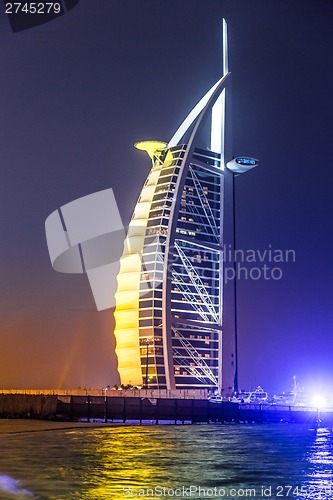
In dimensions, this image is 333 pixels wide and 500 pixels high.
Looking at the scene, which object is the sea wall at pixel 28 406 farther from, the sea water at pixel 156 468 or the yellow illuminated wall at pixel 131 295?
the yellow illuminated wall at pixel 131 295

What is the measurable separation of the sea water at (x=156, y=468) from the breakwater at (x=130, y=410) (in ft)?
59.4

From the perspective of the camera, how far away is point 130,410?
57969 mm

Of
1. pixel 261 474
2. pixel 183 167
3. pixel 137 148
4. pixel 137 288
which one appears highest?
pixel 137 148

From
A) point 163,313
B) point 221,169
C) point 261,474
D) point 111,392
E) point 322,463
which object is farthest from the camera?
Result: point 221,169

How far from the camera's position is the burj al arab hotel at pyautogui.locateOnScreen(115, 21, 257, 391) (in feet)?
333

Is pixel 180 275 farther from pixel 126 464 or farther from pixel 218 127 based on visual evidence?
pixel 126 464

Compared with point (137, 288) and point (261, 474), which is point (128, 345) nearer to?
point (137, 288)

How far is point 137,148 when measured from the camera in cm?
11800

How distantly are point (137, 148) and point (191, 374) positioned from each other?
3699 centimetres

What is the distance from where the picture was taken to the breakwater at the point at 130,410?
2111 inches

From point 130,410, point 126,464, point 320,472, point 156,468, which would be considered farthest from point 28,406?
point 320,472

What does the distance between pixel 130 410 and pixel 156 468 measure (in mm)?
35945

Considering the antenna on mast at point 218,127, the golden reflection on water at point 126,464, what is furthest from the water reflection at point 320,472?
the antenna on mast at point 218,127

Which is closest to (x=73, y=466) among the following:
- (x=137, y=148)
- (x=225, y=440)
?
Result: (x=225, y=440)
